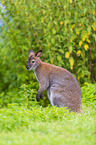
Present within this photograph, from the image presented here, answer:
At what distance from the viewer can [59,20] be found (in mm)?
8180

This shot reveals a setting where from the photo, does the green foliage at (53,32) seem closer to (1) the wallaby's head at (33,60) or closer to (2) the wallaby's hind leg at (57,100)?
(1) the wallaby's head at (33,60)

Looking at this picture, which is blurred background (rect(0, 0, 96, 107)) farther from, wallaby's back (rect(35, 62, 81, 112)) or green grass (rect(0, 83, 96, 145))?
green grass (rect(0, 83, 96, 145))

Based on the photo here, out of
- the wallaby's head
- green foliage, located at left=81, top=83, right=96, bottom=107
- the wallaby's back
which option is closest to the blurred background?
green foliage, located at left=81, top=83, right=96, bottom=107

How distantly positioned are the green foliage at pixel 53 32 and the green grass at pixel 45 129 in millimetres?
3766

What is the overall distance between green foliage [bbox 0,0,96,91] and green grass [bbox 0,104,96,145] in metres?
3.77

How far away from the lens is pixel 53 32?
26.3ft

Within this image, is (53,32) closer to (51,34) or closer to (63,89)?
(51,34)

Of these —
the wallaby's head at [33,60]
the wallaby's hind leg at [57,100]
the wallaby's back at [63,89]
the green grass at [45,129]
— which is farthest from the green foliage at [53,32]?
the green grass at [45,129]

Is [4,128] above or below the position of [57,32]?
below

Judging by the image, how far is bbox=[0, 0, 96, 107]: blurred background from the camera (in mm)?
7984

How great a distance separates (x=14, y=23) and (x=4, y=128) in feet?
19.2

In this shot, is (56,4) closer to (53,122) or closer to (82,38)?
(82,38)

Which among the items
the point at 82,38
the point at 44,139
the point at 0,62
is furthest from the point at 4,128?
the point at 0,62

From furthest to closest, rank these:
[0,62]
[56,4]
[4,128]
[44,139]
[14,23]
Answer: [0,62], [14,23], [56,4], [4,128], [44,139]
